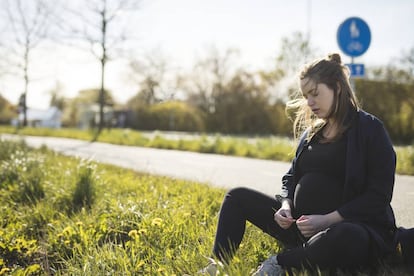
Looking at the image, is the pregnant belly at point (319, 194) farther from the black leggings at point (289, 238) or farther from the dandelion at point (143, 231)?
the dandelion at point (143, 231)

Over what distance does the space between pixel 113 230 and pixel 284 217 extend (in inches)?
67.6

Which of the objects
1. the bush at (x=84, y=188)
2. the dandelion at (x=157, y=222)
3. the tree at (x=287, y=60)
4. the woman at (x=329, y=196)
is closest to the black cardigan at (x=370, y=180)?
the woman at (x=329, y=196)

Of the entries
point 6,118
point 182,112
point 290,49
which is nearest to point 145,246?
point 290,49

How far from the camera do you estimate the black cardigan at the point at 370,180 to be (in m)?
2.50

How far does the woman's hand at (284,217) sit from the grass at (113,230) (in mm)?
331

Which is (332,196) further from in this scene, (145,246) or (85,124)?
(85,124)

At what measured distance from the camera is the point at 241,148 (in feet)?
41.7

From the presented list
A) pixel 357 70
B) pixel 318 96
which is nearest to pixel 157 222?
pixel 318 96

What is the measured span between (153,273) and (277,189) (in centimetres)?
374

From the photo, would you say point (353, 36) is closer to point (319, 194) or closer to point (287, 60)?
point (319, 194)

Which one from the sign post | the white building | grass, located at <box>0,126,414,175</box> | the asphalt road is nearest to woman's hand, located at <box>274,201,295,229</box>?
the asphalt road

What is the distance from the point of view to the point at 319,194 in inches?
106

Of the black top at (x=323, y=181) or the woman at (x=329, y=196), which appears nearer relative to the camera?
the woman at (x=329, y=196)

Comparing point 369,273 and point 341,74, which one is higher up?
point 341,74
